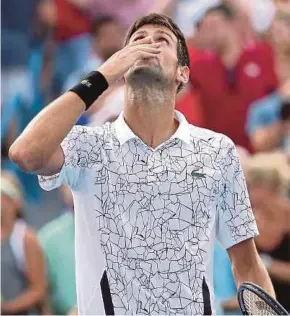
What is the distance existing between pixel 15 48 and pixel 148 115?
155 inches

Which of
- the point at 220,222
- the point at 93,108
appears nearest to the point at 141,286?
the point at 220,222

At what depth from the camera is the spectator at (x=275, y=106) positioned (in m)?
6.98

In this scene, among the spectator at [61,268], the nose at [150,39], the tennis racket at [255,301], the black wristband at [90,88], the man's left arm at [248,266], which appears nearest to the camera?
the tennis racket at [255,301]

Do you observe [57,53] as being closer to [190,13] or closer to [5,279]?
[190,13]

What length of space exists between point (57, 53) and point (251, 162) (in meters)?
1.90

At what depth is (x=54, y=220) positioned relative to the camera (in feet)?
21.7

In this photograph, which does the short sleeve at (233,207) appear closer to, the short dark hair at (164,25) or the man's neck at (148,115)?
the man's neck at (148,115)

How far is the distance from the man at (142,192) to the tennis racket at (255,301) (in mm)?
217

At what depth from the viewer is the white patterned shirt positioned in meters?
3.22

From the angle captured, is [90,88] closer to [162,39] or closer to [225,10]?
[162,39]

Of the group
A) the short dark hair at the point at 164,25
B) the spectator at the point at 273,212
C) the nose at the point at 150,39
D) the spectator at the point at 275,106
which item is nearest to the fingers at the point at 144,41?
the nose at the point at 150,39

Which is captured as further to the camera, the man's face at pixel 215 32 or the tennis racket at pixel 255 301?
the man's face at pixel 215 32

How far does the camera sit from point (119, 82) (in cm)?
698

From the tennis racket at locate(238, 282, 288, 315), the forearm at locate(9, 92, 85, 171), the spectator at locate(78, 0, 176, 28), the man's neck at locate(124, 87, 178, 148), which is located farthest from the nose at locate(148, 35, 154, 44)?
the spectator at locate(78, 0, 176, 28)
